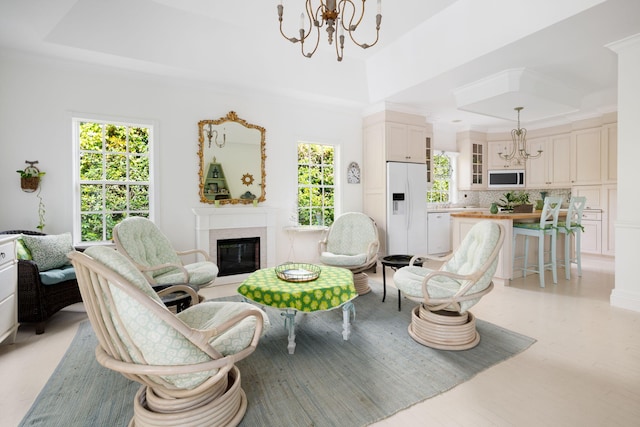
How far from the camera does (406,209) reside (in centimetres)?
553

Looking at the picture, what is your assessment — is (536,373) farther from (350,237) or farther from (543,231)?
(543,231)

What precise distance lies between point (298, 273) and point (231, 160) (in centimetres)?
248

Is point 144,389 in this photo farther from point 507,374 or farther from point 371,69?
point 371,69

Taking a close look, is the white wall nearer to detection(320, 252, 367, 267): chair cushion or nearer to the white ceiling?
the white ceiling

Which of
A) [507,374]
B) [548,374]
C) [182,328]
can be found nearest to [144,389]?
[182,328]

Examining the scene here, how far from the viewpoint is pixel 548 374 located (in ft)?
7.12

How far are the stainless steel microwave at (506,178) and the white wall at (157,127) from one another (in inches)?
146

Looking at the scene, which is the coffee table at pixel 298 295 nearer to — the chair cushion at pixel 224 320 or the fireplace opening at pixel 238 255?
the chair cushion at pixel 224 320

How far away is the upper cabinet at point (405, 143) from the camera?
17.7 feet

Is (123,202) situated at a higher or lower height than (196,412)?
higher

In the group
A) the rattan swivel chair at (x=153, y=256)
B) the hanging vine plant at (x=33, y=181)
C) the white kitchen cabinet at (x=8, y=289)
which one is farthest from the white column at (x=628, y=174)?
the hanging vine plant at (x=33, y=181)

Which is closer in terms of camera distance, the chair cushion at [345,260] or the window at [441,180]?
the chair cushion at [345,260]

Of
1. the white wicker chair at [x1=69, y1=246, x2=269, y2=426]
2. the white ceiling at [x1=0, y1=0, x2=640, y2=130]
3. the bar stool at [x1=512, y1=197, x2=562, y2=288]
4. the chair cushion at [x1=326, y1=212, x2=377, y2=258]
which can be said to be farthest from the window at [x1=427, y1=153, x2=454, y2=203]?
the white wicker chair at [x1=69, y1=246, x2=269, y2=426]

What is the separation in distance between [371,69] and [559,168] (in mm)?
4715
